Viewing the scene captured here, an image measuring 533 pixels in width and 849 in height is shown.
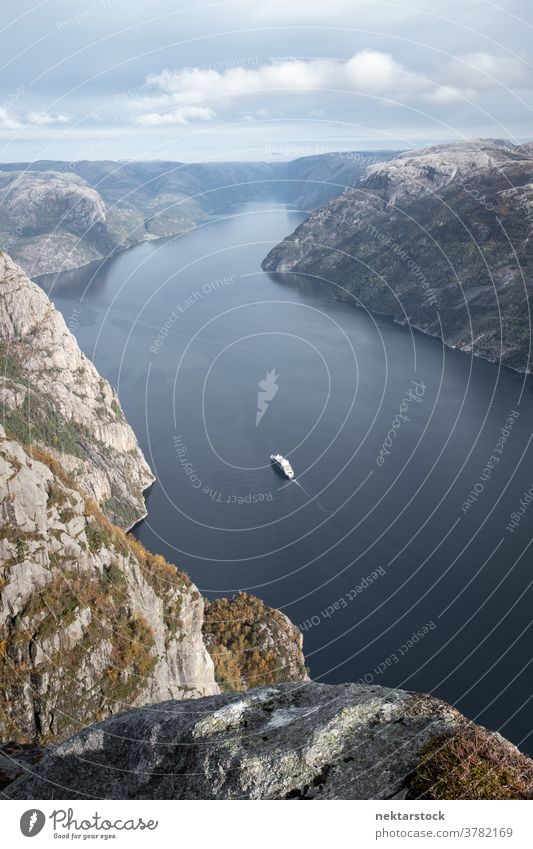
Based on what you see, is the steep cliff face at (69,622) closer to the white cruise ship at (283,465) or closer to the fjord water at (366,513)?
the fjord water at (366,513)

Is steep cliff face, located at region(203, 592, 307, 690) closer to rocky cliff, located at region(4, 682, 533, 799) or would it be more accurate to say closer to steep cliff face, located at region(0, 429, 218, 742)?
steep cliff face, located at region(0, 429, 218, 742)

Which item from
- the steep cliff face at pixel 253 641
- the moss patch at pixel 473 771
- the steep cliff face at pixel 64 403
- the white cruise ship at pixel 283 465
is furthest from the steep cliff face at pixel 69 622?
the steep cliff face at pixel 64 403

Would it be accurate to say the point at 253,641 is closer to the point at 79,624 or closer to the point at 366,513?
the point at 366,513

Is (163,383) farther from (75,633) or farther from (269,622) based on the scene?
(75,633)

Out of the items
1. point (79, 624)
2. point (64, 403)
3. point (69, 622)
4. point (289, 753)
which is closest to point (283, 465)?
point (64, 403)

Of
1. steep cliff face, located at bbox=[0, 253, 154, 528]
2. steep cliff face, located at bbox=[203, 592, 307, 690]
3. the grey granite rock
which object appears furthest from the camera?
steep cliff face, located at bbox=[0, 253, 154, 528]

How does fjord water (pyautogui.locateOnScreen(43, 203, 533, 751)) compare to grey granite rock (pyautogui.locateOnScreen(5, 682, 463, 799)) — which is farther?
fjord water (pyautogui.locateOnScreen(43, 203, 533, 751))

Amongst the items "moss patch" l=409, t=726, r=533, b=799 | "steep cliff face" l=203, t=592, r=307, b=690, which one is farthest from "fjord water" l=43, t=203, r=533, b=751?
"moss patch" l=409, t=726, r=533, b=799
